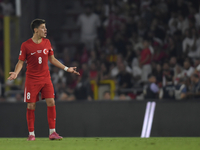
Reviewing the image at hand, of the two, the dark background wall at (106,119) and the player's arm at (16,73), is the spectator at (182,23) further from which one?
the player's arm at (16,73)

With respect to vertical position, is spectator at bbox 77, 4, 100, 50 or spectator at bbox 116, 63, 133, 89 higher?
spectator at bbox 77, 4, 100, 50

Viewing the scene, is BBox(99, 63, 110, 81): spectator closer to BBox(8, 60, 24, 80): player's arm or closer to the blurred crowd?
the blurred crowd

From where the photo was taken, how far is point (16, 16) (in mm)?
14844

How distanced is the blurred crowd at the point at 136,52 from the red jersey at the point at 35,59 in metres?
4.16

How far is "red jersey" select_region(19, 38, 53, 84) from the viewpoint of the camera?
7.26 metres

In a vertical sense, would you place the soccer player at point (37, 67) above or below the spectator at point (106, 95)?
above

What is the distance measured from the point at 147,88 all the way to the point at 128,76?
1.53 m

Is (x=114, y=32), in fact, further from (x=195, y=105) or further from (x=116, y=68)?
(x=195, y=105)

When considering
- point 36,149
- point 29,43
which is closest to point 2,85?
point 29,43

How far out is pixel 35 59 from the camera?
7.27 m

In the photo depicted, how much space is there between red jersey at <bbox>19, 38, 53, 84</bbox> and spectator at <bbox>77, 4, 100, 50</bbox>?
8.17 metres

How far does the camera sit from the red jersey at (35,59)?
23.8 ft

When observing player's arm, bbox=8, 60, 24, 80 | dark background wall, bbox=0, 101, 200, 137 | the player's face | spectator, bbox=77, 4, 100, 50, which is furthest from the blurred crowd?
player's arm, bbox=8, 60, 24, 80

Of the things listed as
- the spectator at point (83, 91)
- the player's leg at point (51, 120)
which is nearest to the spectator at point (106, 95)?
the spectator at point (83, 91)
